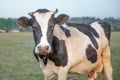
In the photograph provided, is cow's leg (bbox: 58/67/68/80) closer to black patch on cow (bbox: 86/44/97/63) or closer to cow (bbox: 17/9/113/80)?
cow (bbox: 17/9/113/80)

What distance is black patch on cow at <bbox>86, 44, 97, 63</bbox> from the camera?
6.95 metres

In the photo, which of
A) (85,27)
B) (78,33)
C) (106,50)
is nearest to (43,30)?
(78,33)

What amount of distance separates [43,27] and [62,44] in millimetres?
764

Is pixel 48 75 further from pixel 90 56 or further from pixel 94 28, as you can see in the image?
pixel 94 28

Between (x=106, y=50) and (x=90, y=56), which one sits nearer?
(x=90, y=56)

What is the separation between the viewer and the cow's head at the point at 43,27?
5409mm

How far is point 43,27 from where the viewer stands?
5.57 meters

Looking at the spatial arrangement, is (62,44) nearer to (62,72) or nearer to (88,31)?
(62,72)

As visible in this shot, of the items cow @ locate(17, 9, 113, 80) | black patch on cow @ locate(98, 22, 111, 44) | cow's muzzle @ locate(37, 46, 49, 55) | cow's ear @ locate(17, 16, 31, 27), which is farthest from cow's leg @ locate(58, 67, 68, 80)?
black patch on cow @ locate(98, 22, 111, 44)

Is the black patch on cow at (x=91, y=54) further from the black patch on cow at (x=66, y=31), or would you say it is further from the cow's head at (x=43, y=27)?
the cow's head at (x=43, y=27)

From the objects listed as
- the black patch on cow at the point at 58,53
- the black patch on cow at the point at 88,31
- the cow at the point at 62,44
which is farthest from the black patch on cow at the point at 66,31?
the black patch on cow at the point at 88,31

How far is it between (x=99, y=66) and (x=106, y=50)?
460mm

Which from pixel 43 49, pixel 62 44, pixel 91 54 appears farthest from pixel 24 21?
pixel 91 54

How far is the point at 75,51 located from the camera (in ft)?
21.2
